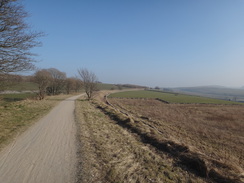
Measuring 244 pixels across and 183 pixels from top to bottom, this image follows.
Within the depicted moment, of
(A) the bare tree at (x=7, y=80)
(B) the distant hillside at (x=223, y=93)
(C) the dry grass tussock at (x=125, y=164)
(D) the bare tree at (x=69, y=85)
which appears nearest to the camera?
(C) the dry grass tussock at (x=125, y=164)

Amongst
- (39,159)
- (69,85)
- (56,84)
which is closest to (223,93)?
(69,85)

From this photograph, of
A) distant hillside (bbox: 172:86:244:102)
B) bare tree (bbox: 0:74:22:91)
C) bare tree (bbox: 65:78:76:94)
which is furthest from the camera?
distant hillside (bbox: 172:86:244:102)

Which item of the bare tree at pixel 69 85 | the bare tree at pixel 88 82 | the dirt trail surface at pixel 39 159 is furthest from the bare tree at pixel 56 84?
the dirt trail surface at pixel 39 159

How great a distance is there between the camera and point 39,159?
412 centimetres

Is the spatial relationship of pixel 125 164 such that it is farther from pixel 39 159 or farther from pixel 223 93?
pixel 223 93

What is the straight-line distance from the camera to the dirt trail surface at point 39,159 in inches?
129

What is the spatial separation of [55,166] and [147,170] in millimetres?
2797

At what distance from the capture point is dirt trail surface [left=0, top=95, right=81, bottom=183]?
10.8ft

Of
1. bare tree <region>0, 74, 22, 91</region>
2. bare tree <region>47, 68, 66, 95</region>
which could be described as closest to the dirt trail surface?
bare tree <region>0, 74, 22, 91</region>

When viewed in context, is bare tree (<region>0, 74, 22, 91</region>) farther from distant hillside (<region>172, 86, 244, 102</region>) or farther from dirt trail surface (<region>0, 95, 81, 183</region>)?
distant hillside (<region>172, 86, 244, 102</region>)

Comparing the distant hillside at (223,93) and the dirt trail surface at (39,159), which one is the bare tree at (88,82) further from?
the distant hillside at (223,93)

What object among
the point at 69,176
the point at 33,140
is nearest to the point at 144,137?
the point at 69,176

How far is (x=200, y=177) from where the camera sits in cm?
379

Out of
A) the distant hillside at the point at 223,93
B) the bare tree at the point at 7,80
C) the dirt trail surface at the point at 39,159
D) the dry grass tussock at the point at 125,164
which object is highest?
the bare tree at the point at 7,80
